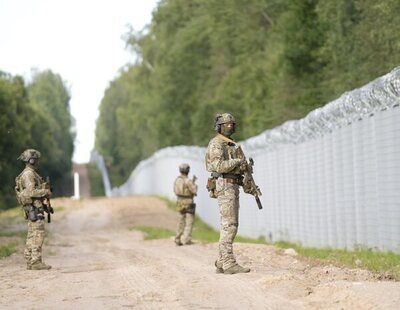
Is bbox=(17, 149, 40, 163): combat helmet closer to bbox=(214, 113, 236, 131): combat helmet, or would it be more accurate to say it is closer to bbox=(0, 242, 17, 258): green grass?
bbox=(214, 113, 236, 131): combat helmet

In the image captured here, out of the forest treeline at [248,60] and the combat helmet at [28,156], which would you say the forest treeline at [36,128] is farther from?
the combat helmet at [28,156]

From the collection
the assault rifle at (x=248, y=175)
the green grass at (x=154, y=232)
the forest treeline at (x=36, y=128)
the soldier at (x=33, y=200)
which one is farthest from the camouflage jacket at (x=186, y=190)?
the forest treeline at (x=36, y=128)

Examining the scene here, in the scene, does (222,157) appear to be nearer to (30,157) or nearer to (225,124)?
(225,124)

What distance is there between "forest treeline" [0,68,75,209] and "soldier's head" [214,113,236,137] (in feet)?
90.0

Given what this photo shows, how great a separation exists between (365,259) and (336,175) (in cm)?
375

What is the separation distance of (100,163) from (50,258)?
96422 mm

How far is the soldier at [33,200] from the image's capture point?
13242 mm

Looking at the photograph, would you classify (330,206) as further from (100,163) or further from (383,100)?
(100,163)

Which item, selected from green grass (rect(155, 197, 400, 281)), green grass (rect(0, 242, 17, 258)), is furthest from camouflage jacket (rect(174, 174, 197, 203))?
green grass (rect(0, 242, 17, 258))

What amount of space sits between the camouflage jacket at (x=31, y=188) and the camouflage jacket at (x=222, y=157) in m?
3.84

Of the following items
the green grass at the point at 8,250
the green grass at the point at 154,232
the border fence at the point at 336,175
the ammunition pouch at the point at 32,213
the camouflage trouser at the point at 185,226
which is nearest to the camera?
the border fence at the point at 336,175

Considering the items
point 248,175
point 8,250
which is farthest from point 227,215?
point 8,250

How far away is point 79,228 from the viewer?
3039cm

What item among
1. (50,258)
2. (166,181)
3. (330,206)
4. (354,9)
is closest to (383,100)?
(330,206)
